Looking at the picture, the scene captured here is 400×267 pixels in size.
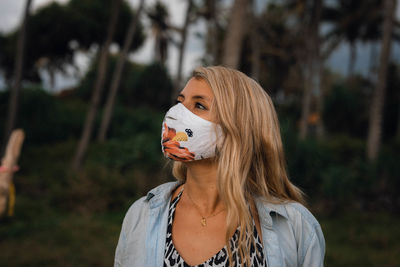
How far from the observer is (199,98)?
222cm

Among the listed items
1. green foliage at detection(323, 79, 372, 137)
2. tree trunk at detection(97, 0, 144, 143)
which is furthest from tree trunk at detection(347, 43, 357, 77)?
tree trunk at detection(97, 0, 144, 143)

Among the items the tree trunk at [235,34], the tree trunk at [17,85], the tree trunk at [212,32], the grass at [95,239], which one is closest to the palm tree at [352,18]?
the tree trunk at [212,32]

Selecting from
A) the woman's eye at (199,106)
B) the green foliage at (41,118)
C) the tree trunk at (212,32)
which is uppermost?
the tree trunk at (212,32)

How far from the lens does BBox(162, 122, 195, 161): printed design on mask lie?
224 cm

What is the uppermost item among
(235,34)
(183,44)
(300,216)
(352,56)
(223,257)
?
(352,56)

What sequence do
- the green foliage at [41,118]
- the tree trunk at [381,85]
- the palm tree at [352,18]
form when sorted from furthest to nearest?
1. the palm tree at [352,18]
2. the green foliage at [41,118]
3. the tree trunk at [381,85]

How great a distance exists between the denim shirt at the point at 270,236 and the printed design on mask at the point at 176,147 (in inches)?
11.9

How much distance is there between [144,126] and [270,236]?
14529 millimetres

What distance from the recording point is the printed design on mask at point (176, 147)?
7.36ft

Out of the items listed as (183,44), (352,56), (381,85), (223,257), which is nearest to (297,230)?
(223,257)

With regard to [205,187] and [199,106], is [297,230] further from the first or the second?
[199,106]

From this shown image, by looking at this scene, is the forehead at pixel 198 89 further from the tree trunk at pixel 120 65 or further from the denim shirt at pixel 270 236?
the tree trunk at pixel 120 65

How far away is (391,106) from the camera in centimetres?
2577

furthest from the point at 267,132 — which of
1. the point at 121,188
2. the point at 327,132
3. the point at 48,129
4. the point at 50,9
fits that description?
the point at 50,9
